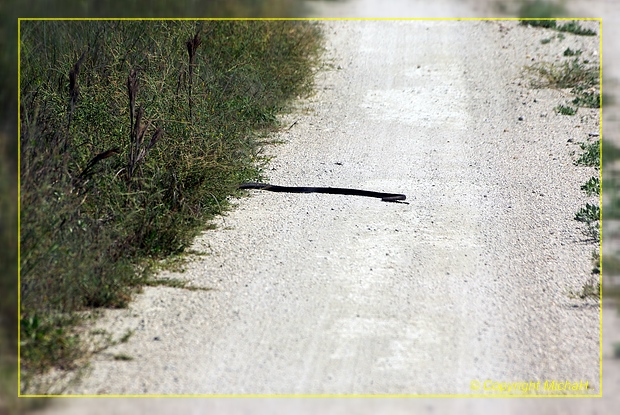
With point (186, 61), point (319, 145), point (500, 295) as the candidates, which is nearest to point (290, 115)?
point (319, 145)

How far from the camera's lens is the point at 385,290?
5.58 m

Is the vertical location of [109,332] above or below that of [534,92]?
below

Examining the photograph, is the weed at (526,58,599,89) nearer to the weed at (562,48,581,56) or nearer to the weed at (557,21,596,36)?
the weed at (562,48,581,56)

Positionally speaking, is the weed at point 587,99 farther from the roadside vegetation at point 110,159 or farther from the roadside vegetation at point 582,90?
the roadside vegetation at point 110,159

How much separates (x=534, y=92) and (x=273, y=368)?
29.4 feet

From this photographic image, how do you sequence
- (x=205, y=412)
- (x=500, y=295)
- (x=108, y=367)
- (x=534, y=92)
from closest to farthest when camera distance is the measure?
(x=205, y=412) < (x=108, y=367) < (x=500, y=295) < (x=534, y=92)

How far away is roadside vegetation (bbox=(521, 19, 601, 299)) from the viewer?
725 cm

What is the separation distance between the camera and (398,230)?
6840 millimetres

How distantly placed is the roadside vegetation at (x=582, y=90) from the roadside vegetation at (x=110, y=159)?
3032mm

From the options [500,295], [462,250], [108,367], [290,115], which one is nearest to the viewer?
[108,367]

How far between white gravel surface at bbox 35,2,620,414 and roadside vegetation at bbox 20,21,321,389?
0.26 metres

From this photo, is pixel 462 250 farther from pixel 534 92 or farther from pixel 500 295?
pixel 534 92

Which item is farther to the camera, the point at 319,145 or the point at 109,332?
the point at 319,145

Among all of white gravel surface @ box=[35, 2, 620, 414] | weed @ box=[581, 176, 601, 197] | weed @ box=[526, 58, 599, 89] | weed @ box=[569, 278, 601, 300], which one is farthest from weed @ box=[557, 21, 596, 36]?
weed @ box=[569, 278, 601, 300]
